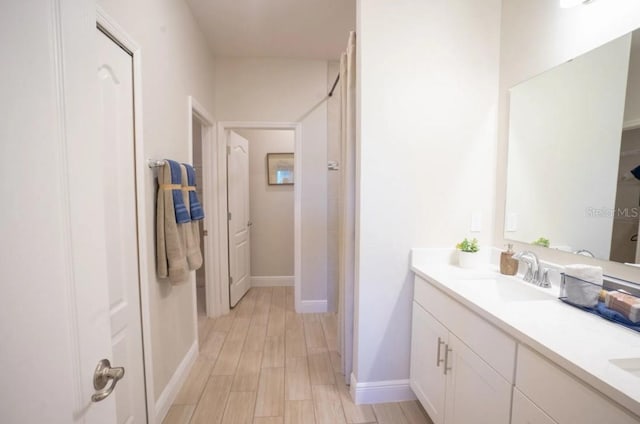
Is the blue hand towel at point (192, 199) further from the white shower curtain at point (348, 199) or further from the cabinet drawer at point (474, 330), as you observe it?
the cabinet drawer at point (474, 330)

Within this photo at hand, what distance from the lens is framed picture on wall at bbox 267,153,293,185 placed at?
389 cm

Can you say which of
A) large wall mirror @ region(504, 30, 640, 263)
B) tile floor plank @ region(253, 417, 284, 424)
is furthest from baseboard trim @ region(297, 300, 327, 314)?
large wall mirror @ region(504, 30, 640, 263)

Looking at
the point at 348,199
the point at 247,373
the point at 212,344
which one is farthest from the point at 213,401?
the point at 348,199

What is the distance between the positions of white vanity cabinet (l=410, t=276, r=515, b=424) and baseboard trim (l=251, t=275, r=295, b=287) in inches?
99.7

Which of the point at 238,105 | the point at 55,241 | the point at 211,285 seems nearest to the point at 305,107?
the point at 238,105

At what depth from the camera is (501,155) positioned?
1.65m

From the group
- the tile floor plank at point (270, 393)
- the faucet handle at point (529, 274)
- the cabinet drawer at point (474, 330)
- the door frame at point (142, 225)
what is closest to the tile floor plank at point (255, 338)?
the tile floor plank at point (270, 393)

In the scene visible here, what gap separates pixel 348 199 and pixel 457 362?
3.43 feet

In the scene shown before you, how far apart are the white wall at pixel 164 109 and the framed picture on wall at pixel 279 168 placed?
1715 millimetres

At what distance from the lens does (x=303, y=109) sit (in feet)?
9.49

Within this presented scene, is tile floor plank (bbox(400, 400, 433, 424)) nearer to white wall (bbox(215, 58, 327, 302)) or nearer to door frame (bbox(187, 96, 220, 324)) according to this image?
white wall (bbox(215, 58, 327, 302))

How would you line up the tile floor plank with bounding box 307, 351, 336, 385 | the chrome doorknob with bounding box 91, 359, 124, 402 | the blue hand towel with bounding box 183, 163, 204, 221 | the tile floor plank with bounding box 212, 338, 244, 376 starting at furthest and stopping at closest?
the tile floor plank with bounding box 212, 338, 244, 376 < the tile floor plank with bounding box 307, 351, 336, 385 < the blue hand towel with bounding box 183, 163, 204, 221 < the chrome doorknob with bounding box 91, 359, 124, 402

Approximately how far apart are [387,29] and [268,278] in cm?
337

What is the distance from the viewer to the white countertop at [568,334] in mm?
650
